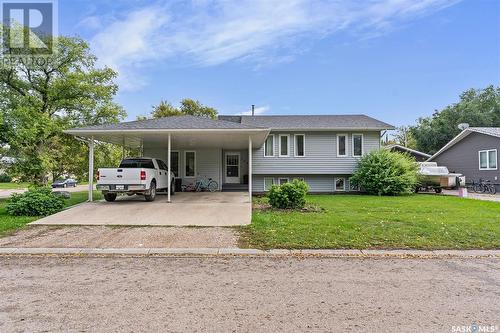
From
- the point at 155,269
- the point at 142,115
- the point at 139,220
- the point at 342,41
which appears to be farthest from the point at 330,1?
the point at 142,115

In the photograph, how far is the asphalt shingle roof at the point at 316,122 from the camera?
20062mm

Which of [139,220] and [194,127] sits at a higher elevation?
[194,127]

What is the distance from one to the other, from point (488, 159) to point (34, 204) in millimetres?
25298

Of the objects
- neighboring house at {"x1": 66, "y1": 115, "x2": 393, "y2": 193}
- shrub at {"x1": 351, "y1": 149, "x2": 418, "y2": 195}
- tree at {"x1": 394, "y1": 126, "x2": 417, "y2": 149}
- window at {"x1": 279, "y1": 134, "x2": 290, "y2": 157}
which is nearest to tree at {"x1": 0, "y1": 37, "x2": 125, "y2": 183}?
neighboring house at {"x1": 66, "y1": 115, "x2": 393, "y2": 193}

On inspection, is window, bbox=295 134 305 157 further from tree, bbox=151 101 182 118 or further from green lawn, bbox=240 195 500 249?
tree, bbox=151 101 182 118

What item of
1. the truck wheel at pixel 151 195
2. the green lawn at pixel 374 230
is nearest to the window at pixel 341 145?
the green lawn at pixel 374 230

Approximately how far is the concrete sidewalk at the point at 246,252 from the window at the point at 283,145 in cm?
1415

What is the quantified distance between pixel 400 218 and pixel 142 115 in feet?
106

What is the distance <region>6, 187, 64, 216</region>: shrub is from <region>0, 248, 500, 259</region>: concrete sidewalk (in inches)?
173

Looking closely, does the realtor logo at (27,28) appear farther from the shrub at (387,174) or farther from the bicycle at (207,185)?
the shrub at (387,174)

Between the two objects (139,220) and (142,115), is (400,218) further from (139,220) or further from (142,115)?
(142,115)

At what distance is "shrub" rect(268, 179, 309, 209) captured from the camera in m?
11.7

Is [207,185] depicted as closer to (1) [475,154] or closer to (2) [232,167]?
(2) [232,167]

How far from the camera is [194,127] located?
43.9 ft
